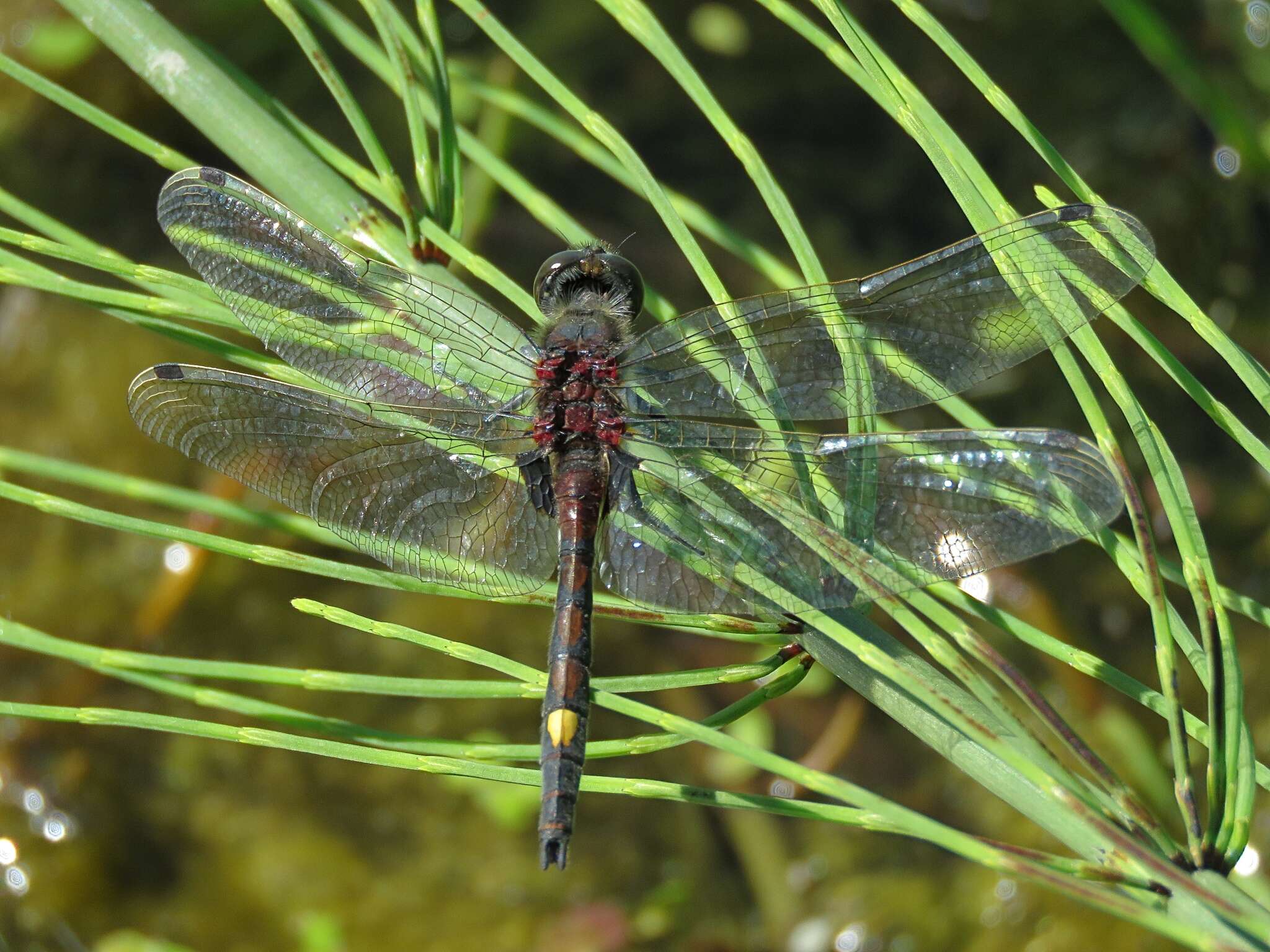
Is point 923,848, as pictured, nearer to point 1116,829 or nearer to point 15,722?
point 1116,829

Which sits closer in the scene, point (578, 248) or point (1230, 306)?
point (578, 248)

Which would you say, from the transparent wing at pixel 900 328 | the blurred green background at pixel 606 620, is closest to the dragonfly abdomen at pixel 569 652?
the transparent wing at pixel 900 328

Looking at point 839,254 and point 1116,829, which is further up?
point 839,254

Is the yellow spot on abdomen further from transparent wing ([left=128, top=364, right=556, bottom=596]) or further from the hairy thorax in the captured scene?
the hairy thorax

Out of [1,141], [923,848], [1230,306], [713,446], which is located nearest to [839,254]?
[1230,306]

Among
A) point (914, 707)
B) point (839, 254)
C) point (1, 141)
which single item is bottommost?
point (914, 707)

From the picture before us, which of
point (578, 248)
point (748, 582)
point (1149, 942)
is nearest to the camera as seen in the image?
point (748, 582)

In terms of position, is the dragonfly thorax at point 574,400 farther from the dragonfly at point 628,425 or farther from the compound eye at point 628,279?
the compound eye at point 628,279
